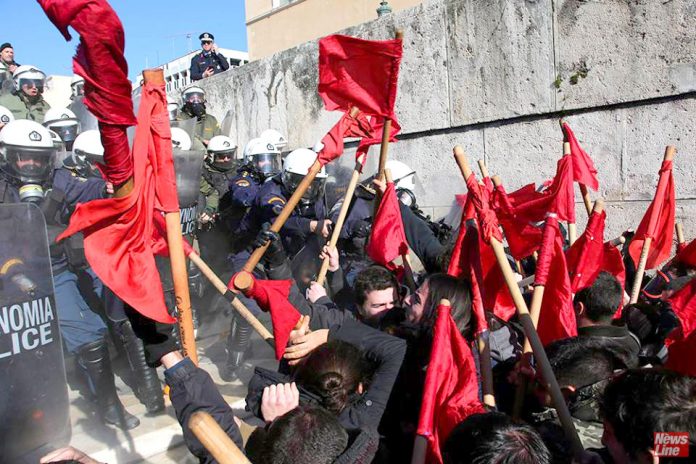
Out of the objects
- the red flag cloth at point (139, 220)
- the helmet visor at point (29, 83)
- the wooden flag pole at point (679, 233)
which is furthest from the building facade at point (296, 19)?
the red flag cloth at point (139, 220)

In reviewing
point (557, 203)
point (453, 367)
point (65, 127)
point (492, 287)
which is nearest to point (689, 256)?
point (557, 203)

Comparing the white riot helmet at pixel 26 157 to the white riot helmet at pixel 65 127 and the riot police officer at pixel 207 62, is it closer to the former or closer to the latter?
the white riot helmet at pixel 65 127

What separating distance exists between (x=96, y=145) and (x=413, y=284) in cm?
318

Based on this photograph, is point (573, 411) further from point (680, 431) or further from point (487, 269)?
point (487, 269)

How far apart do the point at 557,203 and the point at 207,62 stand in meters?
9.28

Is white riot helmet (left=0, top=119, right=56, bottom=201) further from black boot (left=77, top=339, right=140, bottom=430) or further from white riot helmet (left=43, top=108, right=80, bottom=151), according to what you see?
white riot helmet (left=43, top=108, right=80, bottom=151)

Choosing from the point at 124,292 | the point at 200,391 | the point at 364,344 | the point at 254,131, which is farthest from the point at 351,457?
the point at 254,131

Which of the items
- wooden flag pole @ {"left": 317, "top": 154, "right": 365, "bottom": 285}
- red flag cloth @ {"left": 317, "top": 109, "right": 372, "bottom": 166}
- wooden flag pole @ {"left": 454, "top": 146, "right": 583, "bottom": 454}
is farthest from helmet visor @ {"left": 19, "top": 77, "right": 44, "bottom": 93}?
wooden flag pole @ {"left": 454, "top": 146, "right": 583, "bottom": 454}

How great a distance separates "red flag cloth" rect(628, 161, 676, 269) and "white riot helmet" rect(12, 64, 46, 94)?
7565 mm

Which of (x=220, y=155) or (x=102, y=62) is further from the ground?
(x=220, y=155)

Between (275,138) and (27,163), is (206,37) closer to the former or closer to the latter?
(275,138)

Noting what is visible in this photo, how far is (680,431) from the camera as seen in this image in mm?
1539

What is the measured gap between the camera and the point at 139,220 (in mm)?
2398

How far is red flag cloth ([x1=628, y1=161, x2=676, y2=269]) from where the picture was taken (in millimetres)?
3898
